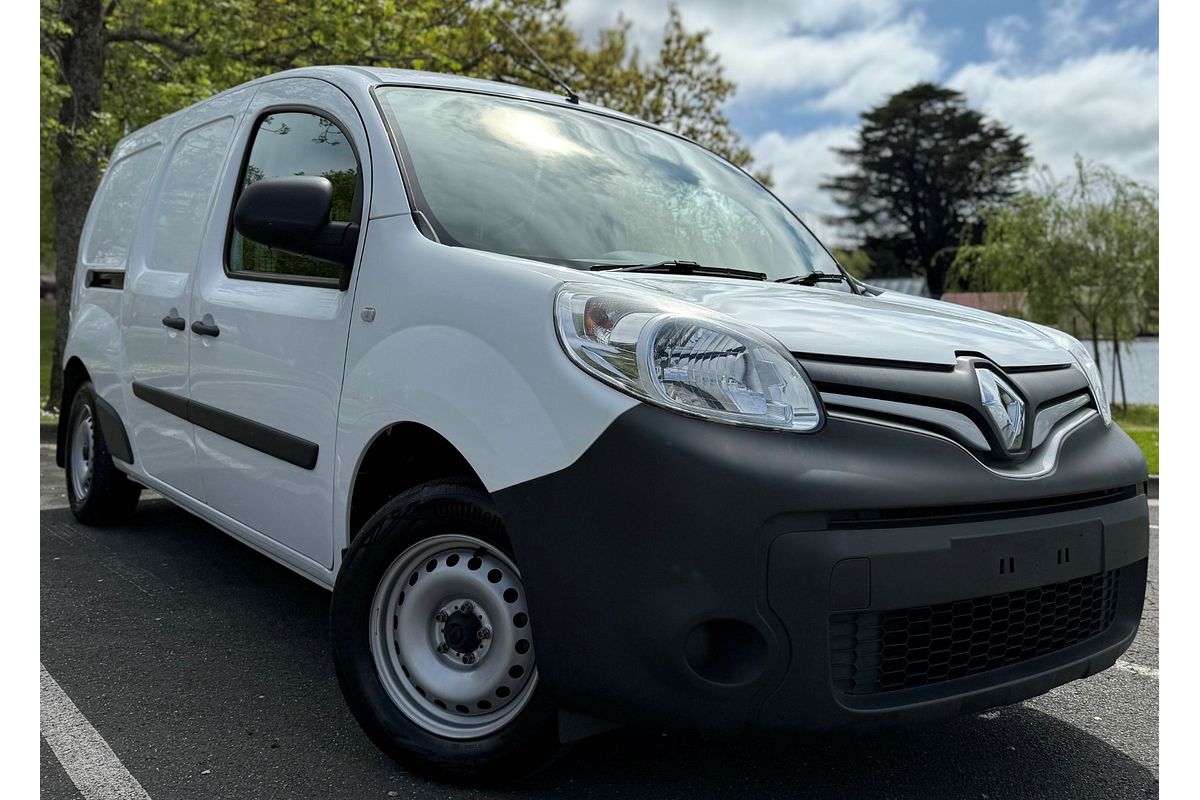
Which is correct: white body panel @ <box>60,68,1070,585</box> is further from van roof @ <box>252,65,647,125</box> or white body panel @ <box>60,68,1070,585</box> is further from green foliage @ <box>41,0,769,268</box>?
green foliage @ <box>41,0,769,268</box>

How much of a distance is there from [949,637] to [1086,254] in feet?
96.8

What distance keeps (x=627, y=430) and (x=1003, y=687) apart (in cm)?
99

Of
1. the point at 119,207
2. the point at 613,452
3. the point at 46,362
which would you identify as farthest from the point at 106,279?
the point at 46,362

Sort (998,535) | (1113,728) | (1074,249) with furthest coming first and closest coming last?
(1074,249), (1113,728), (998,535)

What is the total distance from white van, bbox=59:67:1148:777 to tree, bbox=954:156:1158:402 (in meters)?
27.5

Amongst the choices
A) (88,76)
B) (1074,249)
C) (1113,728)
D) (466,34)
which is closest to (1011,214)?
(1074,249)

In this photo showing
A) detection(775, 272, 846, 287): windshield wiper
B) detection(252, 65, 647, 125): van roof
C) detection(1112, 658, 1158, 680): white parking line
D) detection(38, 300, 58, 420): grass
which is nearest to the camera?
detection(775, 272, 846, 287): windshield wiper

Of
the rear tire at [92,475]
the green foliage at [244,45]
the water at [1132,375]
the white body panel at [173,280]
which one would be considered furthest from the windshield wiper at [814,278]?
the water at [1132,375]

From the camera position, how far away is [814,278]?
10.8ft

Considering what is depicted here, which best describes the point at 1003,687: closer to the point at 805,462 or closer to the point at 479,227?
the point at 805,462

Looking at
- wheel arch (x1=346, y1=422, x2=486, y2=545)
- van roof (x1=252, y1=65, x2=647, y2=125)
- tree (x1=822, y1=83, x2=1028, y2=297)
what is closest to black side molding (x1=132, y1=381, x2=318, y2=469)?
wheel arch (x1=346, y1=422, x2=486, y2=545)

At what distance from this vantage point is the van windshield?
2875 millimetres

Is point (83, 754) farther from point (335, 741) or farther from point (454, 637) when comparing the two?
point (454, 637)

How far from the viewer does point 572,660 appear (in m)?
2.22
